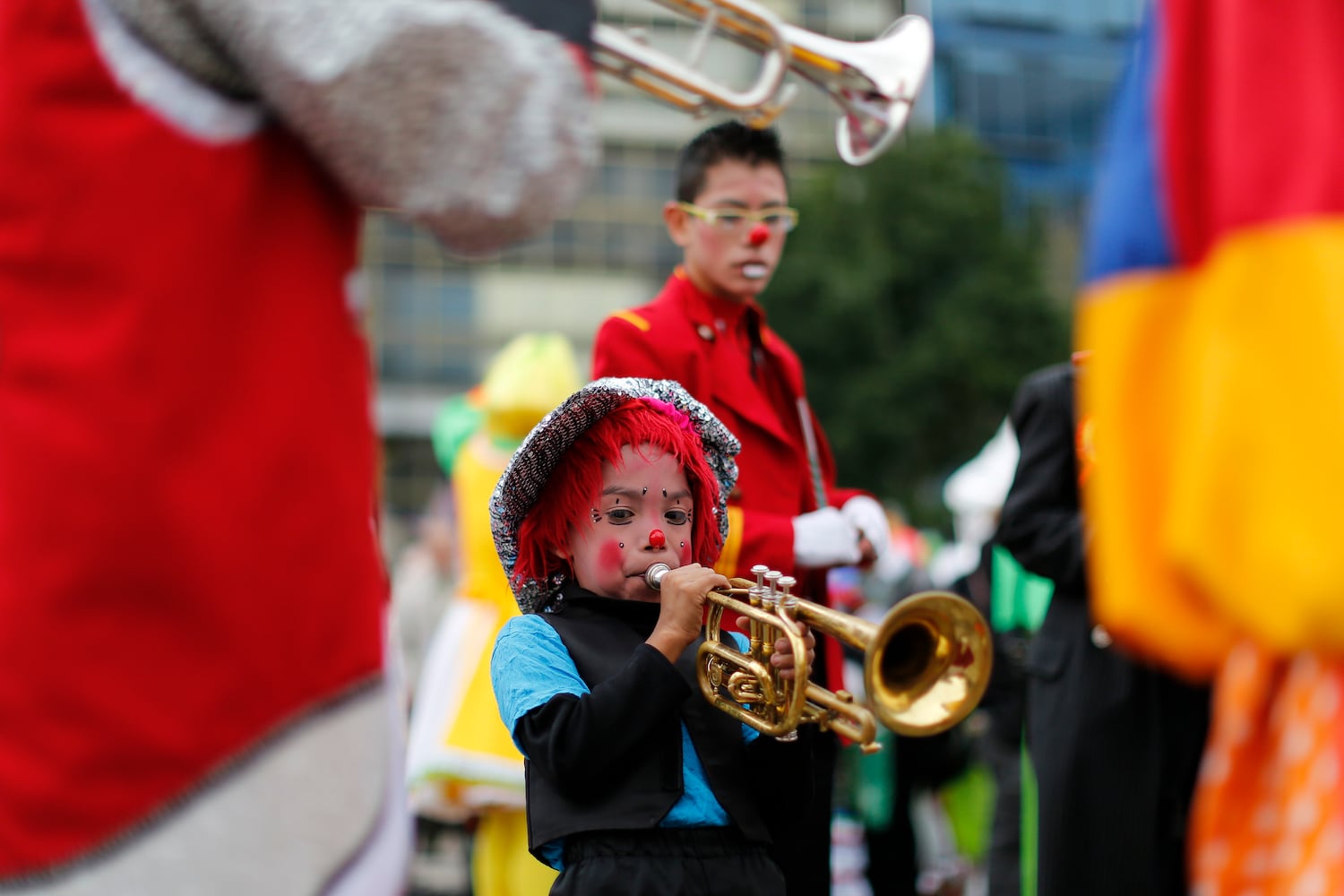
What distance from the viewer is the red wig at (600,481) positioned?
3104 millimetres

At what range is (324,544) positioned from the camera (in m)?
1.59

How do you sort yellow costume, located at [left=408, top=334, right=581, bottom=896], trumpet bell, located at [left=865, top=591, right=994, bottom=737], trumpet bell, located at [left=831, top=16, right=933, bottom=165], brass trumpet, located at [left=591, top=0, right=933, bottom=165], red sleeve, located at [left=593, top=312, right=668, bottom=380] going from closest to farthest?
1. brass trumpet, located at [left=591, top=0, right=933, bottom=165]
2. trumpet bell, located at [left=865, top=591, right=994, bottom=737]
3. trumpet bell, located at [left=831, top=16, right=933, bottom=165]
4. red sleeve, located at [left=593, top=312, right=668, bottom=380]
5. yellow costume, located at [left=408, top=334, right=581, bottom=896]

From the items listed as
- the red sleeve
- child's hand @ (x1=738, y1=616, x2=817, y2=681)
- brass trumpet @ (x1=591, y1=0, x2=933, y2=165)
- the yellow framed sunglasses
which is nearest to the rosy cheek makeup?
child's hand @ (x1=738, y1=616, x2=817, y2=681)

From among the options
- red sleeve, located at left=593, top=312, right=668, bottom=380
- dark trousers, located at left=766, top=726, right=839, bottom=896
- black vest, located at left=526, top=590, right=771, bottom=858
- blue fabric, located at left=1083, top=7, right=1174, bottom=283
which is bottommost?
dark trousers, located at left=766, top=726, right=839, bottom=896

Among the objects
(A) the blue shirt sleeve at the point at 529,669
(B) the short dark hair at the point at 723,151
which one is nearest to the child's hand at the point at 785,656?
(A) the blue shirt sleeve at the point at 529,669

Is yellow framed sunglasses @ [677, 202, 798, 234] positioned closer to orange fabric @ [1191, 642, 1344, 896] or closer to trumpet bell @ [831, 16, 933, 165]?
trumpet bell @ [831, 16, 933, 165]

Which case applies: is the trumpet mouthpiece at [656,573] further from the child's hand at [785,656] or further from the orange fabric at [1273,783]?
the orange fabric at [1273,783]

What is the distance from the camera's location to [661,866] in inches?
109

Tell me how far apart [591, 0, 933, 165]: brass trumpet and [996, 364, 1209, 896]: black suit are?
1.20 m

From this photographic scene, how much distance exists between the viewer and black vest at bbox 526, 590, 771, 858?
2.79 m

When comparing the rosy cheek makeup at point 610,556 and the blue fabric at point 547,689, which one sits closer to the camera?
the blue fabric at point 547,689

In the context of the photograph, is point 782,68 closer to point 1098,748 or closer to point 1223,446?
point 1223,446

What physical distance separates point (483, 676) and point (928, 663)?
9.79 ft

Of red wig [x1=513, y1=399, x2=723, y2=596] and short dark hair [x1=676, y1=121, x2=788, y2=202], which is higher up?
short dark hair [x1=676, y1=121, x2=788, y2=202]
